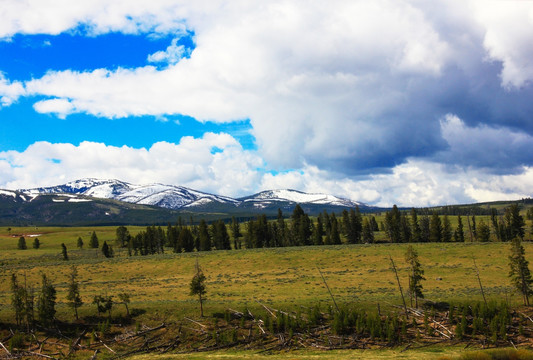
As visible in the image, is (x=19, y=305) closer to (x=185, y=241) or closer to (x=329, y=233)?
(x=185, y=241)

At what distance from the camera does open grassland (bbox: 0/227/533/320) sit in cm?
4972

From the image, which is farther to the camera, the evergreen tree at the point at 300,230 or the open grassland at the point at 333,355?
the evergreen tree at the point at 300,230

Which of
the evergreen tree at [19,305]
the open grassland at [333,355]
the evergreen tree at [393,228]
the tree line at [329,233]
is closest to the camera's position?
the open grassland at [333,355]

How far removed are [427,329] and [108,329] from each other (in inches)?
1429

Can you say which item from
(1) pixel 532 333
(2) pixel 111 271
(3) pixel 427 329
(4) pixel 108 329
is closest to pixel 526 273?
(1) pixel 532 333

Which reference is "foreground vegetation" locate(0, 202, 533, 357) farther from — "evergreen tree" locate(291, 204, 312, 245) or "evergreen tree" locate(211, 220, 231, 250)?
"evergreen tree" locate(211, 220, 231, 250)

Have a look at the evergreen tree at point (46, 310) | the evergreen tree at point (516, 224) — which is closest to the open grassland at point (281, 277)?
the evergreen tree at point (46, 310)

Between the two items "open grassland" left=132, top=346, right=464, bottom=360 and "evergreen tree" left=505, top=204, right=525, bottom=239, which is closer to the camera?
"open grassland" left=132, top=346, right=464, bottom=360

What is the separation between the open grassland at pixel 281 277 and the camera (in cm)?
4972

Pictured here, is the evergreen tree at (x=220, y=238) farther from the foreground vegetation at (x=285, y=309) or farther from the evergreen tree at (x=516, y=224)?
the evergreen tree at (x=516, y=224)

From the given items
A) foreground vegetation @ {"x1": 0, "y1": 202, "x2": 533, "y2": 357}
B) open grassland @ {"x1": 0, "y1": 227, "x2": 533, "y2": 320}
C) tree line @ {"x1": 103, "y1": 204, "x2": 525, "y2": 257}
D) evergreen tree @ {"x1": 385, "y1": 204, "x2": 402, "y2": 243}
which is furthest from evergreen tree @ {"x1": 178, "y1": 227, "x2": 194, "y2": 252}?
evergreen tree @ {"x1": 385, "y1": 204, "x2": 402, "y2": 243}

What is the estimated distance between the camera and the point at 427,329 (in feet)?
122

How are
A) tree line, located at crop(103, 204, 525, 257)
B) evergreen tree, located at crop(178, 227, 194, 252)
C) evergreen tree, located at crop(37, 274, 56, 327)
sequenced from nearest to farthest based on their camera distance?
evergreen tree, located at crop(37, 274, 56, 327)
tree line, located at crop(103, 204, 525, 257)
evergreen tree, located at crop(178, 227, 194, 252)

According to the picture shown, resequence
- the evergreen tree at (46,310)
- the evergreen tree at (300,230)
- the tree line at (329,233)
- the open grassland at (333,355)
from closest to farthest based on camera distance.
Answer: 1. the open grassland at (333,355)
2. the evergreen tree at (46,310)
3. the tree line at (329,233)
4. the evergreen tree at (300,230)
